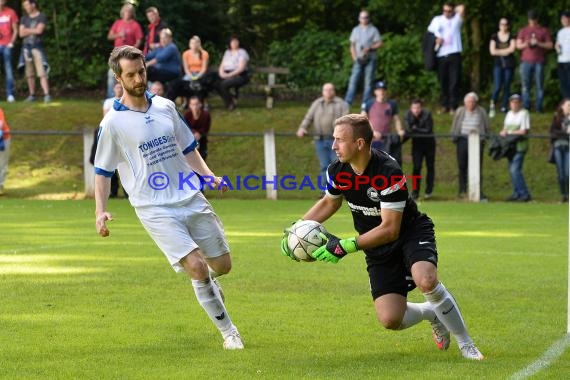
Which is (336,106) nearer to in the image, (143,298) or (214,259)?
(143,298)

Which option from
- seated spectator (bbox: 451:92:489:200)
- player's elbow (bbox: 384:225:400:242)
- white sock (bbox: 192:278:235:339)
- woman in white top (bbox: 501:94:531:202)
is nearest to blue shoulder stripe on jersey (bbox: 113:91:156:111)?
white sock (bbox: 192:278:235:339)

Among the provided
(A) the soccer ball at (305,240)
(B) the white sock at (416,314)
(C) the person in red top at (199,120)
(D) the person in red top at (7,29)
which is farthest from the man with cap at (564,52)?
(A) the soccer ball at (305,240)

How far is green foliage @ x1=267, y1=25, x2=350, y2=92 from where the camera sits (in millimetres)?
33281

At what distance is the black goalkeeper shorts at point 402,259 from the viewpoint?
8.34 meters

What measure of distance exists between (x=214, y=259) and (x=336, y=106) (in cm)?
1491

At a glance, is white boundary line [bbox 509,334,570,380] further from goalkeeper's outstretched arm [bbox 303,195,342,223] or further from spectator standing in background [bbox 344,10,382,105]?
spectator standing in background [bbox 344,10,382,105]

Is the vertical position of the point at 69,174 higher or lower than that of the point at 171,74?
lower

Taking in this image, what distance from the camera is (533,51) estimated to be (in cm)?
2664

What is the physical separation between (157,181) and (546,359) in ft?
9.50

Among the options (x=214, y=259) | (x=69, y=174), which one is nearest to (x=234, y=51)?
(x=69, y=174)

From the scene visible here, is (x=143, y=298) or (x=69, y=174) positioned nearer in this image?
(x=143, y=298)

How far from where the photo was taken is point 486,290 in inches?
468

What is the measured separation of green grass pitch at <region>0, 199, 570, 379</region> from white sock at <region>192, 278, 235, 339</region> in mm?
210

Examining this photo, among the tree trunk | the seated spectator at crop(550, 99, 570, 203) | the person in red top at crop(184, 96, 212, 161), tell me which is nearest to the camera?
the seated spectator at crop(550, 99, 570, 203)
